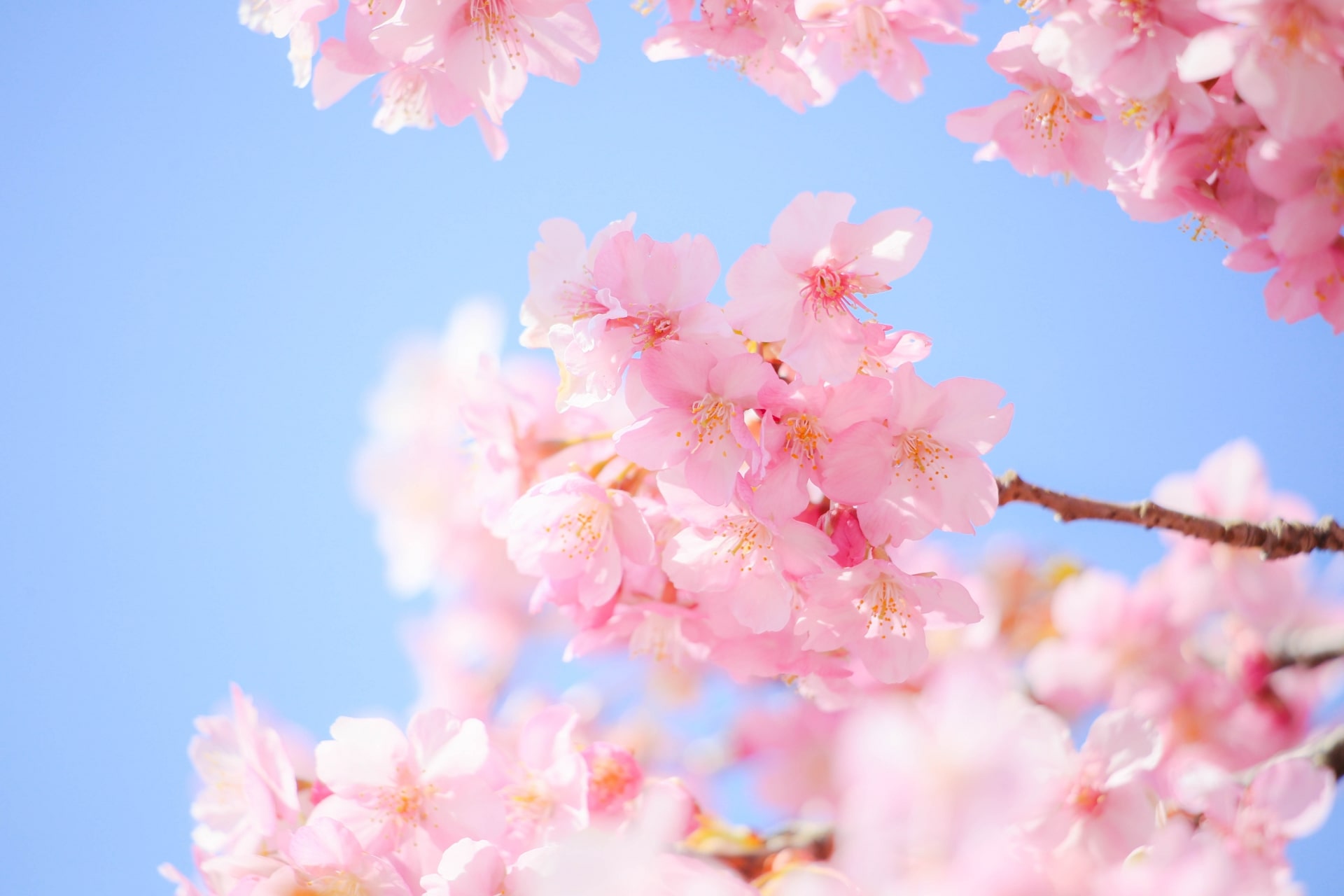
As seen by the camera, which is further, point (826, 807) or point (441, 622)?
point (441, 622)

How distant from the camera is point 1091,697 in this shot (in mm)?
2377

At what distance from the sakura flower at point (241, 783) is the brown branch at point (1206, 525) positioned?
98 centimetres

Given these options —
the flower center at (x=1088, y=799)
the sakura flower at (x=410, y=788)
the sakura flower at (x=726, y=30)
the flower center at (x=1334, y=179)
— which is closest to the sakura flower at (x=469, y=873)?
the sakura flower at (x=410, y=788)

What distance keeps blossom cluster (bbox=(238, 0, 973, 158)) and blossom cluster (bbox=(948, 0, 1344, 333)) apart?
0.88 feet

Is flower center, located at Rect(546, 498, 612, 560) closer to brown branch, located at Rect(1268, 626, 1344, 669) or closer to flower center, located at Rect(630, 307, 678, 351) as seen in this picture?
flower center, located at Rect(630, 307, 678, 351)

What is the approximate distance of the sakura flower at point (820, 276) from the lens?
0.93 m

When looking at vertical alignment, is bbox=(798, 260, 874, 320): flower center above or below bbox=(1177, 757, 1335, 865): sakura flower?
above

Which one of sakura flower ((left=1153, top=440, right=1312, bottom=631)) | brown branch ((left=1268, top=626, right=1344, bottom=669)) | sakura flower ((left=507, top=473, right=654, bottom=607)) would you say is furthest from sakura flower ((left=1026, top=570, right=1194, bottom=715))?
sakura flower ((left=507, top=473, right=654, bottom=607))

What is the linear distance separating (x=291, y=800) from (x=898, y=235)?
0.98m

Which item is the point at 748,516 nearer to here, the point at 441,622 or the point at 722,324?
the point at 722,324

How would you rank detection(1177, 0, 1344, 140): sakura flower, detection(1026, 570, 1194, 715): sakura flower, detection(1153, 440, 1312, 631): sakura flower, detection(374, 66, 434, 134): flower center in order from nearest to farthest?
1. detection(1177, 0, 1344, 140): sakura flower
2. detection(374, 66, 434, 134): flower center
3. detection(1153, 440, 1312, 631): sakura flower
4. detection(1026, 570, 1194, 715): sakura flower

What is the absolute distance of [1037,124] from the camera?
1.19 meters

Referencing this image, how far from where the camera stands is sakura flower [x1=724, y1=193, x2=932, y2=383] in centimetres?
93

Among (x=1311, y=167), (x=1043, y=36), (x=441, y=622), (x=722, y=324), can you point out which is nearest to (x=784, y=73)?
(x=1043, y=36)
